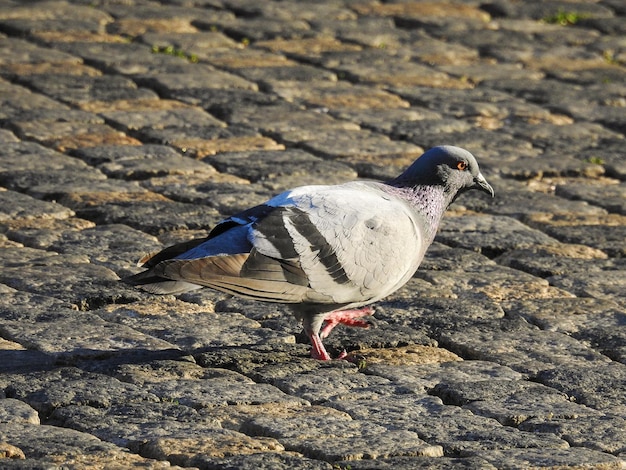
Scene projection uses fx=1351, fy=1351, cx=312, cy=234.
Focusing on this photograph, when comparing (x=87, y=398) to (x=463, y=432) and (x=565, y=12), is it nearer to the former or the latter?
(x=463, y=432)

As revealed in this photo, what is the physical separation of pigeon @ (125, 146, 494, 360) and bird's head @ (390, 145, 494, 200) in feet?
0.47

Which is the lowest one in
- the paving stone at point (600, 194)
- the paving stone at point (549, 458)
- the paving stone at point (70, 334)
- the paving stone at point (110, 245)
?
the paving stone at point (110, 245)

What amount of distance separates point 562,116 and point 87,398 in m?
4.92

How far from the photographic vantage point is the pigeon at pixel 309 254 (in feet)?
14.0

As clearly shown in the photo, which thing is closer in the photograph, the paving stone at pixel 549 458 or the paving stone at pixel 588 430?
the paving stone at pixel 549 458

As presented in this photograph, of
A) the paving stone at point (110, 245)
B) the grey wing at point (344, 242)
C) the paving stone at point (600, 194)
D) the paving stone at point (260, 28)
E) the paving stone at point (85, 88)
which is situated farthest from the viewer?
the paving stone at point (260, 28)

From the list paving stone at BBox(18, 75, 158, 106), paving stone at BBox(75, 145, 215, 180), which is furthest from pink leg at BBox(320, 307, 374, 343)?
paving stone at BBox(18, 75, 158, 106)

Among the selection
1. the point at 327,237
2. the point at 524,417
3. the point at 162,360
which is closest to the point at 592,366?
the point at 524,417

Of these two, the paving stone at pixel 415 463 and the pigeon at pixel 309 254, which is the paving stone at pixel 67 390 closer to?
the pigeon at pixel 309 254

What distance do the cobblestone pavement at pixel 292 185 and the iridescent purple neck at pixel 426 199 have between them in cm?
41

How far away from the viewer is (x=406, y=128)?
7762mm

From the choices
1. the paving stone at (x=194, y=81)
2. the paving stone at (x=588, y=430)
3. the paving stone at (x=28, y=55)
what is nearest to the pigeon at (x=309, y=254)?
the paving stone at (x=588, y=430)

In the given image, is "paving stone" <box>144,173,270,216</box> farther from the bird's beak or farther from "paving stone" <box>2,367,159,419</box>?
"paving stone" <box>2,367,159,419</box>

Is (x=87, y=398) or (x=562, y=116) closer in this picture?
(x=87, y=398)
